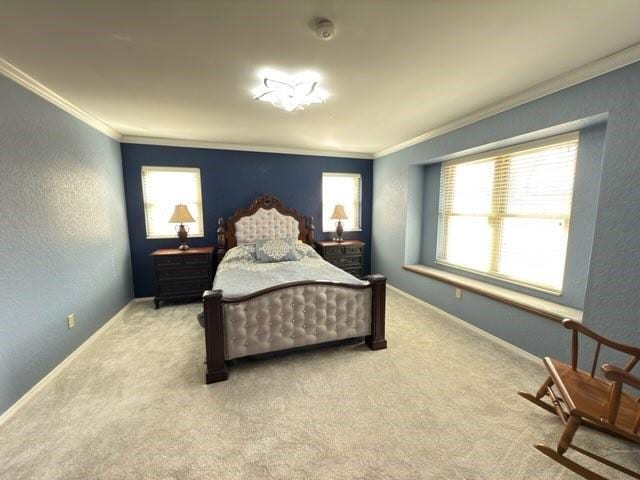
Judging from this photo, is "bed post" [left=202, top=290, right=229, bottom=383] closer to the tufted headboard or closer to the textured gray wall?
the tufted headboard

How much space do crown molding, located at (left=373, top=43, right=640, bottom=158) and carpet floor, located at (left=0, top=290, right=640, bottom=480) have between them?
2323mm

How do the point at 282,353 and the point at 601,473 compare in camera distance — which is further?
the point at 282,353

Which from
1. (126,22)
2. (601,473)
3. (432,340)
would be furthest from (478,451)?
(126,22)

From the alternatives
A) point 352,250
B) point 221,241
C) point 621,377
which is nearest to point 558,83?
point 621,377

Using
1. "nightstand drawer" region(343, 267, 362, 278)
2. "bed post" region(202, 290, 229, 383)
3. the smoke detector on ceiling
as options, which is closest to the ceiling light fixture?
the smoke detector on ceiling

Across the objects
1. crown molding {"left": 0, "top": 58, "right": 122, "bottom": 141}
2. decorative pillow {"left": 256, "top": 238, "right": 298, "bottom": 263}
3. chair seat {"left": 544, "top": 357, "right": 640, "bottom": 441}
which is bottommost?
chair seat {"left": 544, "top": 357, "right": 640, "bottom": 441}

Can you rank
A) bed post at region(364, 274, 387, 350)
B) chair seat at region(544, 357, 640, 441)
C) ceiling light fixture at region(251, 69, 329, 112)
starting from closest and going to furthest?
chair seat at region(544, 357, 640, 441) → ceiling light fixture at region(251, 69, 329, 112) → bed post at region(364, 274, 387, 350)

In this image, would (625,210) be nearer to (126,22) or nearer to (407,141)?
(407,141)

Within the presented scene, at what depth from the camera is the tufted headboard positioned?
13.5 feet

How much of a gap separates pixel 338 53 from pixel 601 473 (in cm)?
278

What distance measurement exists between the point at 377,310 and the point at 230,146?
3.25 meters

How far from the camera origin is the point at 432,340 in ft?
8.97

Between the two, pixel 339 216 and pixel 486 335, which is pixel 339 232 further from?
pixel 486 335

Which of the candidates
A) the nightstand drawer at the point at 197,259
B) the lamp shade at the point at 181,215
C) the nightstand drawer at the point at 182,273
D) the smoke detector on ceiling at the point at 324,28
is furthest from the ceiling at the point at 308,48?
the nightstand drawer at the point at 182,273
